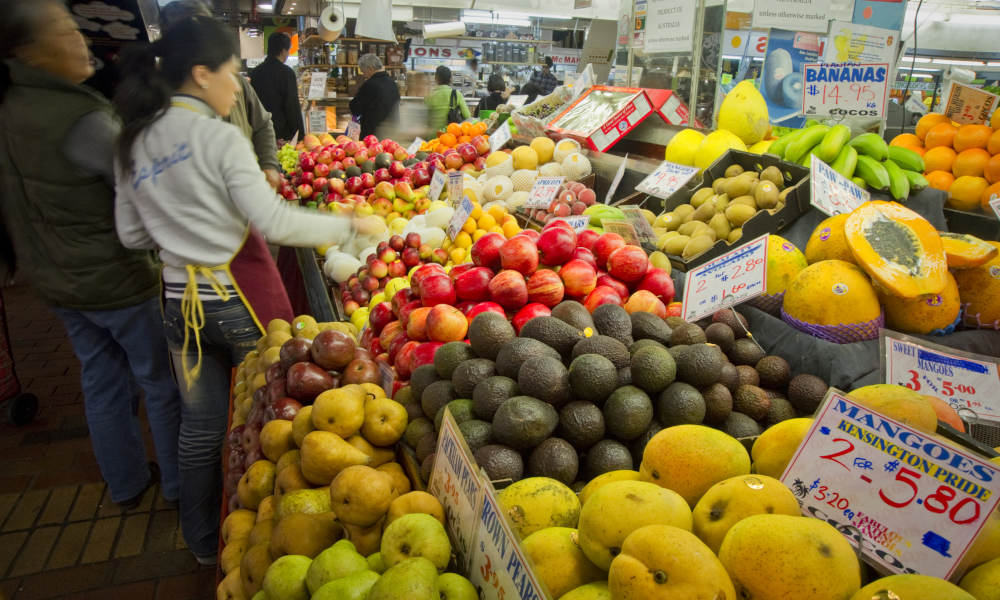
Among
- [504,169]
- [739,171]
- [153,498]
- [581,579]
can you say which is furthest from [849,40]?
[153,498]

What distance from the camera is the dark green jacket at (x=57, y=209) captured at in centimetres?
220

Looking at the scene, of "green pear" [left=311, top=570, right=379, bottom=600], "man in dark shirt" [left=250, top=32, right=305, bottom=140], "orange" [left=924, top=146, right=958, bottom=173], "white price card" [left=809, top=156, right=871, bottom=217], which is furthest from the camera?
"man in dark shirt" [left=250, top=32, right=305, bottom=140]

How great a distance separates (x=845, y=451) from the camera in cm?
100

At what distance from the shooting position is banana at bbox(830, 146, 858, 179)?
2826 mm

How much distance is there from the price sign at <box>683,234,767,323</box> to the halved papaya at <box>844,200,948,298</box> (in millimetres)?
339

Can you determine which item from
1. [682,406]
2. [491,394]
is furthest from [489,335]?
[682,406]

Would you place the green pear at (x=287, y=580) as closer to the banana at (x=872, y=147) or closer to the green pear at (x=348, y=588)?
the green pear at (x=348, y=588)

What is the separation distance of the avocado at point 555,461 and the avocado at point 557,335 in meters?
0.32

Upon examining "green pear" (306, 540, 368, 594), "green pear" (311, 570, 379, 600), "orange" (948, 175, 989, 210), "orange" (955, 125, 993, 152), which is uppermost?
"orange" (955, 125, 993, 152)

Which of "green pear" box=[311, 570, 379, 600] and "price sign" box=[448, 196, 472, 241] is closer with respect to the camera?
"green pear" box=[311, 570, 379, 600]

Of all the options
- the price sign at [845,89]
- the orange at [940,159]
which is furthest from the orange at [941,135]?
the price sign at [845,89]

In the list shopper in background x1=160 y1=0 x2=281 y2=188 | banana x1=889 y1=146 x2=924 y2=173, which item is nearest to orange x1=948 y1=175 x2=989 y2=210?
banana x1=889 y1=146 x2=924 y2=173

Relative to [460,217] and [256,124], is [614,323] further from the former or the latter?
[256,124]

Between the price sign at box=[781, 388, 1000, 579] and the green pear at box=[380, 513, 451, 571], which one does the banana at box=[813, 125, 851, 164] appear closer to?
the price sign at box=[781, 388, 1000, 579]
